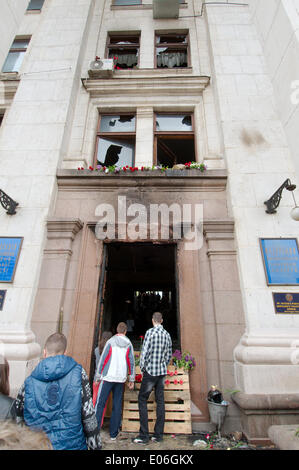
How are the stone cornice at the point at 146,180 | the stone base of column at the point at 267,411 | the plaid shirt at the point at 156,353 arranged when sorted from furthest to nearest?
the stone cornice at the point at 146,180 < the plaid shirt at the point at 156,353 < the stone base of column at the point at 267,411

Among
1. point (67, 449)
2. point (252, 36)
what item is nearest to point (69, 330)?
point (67, 449)

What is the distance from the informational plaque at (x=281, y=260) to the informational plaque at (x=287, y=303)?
235mm

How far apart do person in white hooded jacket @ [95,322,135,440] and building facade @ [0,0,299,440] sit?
793 millimetres

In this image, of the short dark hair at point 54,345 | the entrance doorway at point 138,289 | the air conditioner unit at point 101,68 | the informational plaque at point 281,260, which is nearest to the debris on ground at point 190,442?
the short dark hair at point 54,345

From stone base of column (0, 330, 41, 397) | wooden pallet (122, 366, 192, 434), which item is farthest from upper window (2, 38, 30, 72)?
wooden pallet (122, 366, 192, 434)

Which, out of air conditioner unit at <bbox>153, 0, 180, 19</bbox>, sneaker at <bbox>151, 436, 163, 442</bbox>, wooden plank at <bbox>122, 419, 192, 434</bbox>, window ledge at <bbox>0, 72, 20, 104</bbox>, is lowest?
sneaker at <bbox>151, 436, 163, 442</bbox>

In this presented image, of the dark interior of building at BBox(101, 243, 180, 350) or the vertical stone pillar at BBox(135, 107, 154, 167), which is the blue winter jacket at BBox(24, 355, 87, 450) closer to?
the vertical stone pillar at BBox(135, 107, 154, 167)

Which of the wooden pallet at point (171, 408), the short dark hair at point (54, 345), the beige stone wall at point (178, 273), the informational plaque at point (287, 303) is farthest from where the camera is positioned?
the beige stone wall at point (178, 273)

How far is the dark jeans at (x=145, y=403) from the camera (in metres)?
3.76

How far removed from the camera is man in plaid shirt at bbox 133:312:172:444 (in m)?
3.77

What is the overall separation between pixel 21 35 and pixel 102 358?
498 inches

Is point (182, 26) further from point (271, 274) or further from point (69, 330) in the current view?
point (69, 330)

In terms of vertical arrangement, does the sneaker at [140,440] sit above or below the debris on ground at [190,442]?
above

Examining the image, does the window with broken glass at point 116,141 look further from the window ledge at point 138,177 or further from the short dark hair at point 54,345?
the short dark hair at point 54,345
